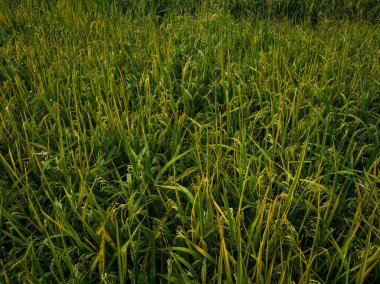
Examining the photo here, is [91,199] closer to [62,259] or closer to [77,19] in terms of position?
[62,259]

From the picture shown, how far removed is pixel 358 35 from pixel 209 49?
1.45 metres

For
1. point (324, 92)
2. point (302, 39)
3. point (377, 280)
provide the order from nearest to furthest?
point (377, 280), point (324, 92), point (302, 39)

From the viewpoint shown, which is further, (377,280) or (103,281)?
(377,280)

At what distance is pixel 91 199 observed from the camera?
122cm

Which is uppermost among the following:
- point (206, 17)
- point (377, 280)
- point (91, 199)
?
point (206, 17)

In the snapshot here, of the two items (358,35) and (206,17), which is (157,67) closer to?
(206,17)

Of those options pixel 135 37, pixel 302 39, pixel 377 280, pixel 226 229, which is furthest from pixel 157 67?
pixel 377 280

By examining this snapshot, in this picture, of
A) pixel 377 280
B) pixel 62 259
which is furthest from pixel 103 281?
pixel 377 280

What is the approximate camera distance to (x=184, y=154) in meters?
1.46

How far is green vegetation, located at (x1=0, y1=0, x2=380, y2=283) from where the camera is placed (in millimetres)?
1132

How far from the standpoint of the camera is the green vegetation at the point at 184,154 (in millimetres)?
1132

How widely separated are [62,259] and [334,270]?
0.90m

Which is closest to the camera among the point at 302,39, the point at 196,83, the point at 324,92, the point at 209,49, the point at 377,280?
the point at 377,280

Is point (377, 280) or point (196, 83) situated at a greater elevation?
point (196, 83)
